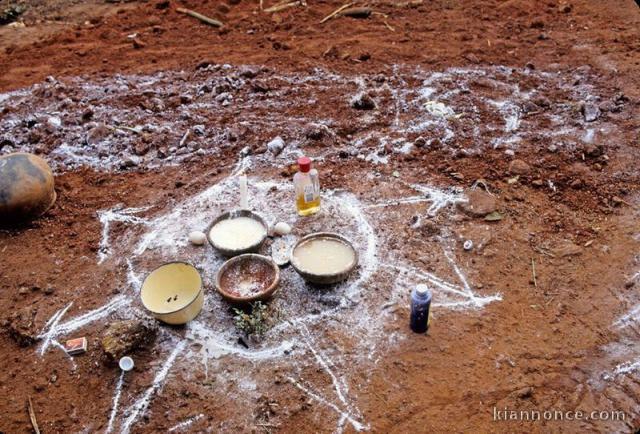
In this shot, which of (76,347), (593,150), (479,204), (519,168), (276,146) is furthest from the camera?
(276,146)

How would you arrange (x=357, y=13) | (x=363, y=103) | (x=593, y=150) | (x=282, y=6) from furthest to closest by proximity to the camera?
(x=282, y=6), (x=357, y=13), (x=363, y=103), (x=593, y=150)

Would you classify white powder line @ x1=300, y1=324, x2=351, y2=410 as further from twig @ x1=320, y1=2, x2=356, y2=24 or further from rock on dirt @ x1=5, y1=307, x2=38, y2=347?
twig @ x1=320, y1=2, x2=356, y2=24

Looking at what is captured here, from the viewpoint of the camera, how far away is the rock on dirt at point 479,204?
462cm

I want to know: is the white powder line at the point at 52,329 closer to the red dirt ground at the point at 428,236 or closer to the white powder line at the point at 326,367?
the red dirt ground at the point at 428,236

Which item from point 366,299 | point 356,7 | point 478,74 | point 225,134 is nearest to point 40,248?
point 225,134

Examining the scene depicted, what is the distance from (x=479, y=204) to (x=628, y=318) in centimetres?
140

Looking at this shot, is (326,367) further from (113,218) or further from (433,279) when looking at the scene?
(113,218)

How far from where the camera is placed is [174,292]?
157 inches

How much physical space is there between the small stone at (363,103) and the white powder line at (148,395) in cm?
325

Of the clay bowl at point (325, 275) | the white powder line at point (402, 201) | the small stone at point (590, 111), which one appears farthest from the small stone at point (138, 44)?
the small stone at point (590, 111)

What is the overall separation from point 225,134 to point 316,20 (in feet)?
9.69

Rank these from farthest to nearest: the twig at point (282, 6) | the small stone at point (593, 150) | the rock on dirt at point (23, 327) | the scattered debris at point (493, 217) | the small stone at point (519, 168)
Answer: the twig at point (282, 6)
the small stone at point (593, 150)
the small stone at point (519, 168)
the scattered debris at point (493, 217)
the rock on dirt at point (23, 327)

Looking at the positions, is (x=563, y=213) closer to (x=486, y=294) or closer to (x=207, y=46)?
(x=486, y=294)

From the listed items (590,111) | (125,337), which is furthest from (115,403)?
(590,111)
